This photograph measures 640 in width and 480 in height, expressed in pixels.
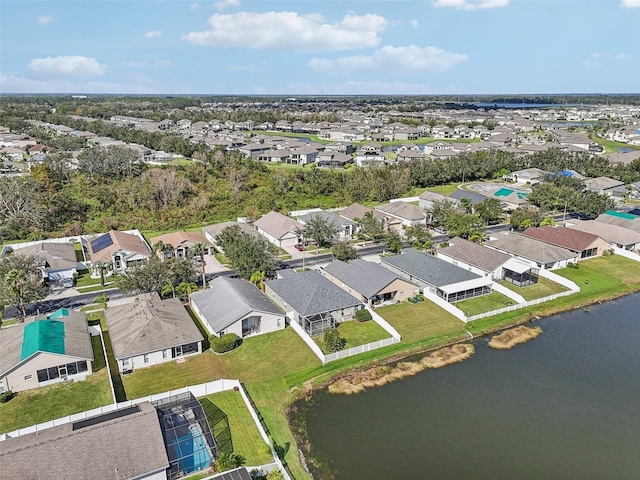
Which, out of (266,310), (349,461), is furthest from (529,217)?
(349,461)

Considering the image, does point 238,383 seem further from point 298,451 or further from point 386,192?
point 386,192

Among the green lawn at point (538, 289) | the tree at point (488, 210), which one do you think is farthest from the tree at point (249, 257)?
the tree at point (488, 210)

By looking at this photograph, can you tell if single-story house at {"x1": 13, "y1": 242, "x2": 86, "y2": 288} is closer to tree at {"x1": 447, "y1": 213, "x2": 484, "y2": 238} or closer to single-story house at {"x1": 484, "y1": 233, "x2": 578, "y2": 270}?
tree at {"x1": 447, "y1": 213, "x2": 484, "y2": 238}

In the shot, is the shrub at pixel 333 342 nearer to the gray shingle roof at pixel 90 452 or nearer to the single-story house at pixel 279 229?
the gray shingle roof at pixel 90 452

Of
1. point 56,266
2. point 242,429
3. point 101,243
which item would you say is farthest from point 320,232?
point 242,429

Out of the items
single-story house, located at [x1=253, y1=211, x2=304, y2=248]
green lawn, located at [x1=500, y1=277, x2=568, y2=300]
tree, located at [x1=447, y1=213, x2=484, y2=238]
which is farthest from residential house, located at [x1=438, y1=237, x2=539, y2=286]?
single-story house, located at [x1=253, y1=211, x2=304, y2=248]

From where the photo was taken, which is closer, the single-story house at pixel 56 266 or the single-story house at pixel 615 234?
the single-story house at pixel 56 266

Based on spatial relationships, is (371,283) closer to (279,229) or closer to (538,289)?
(538,289)
